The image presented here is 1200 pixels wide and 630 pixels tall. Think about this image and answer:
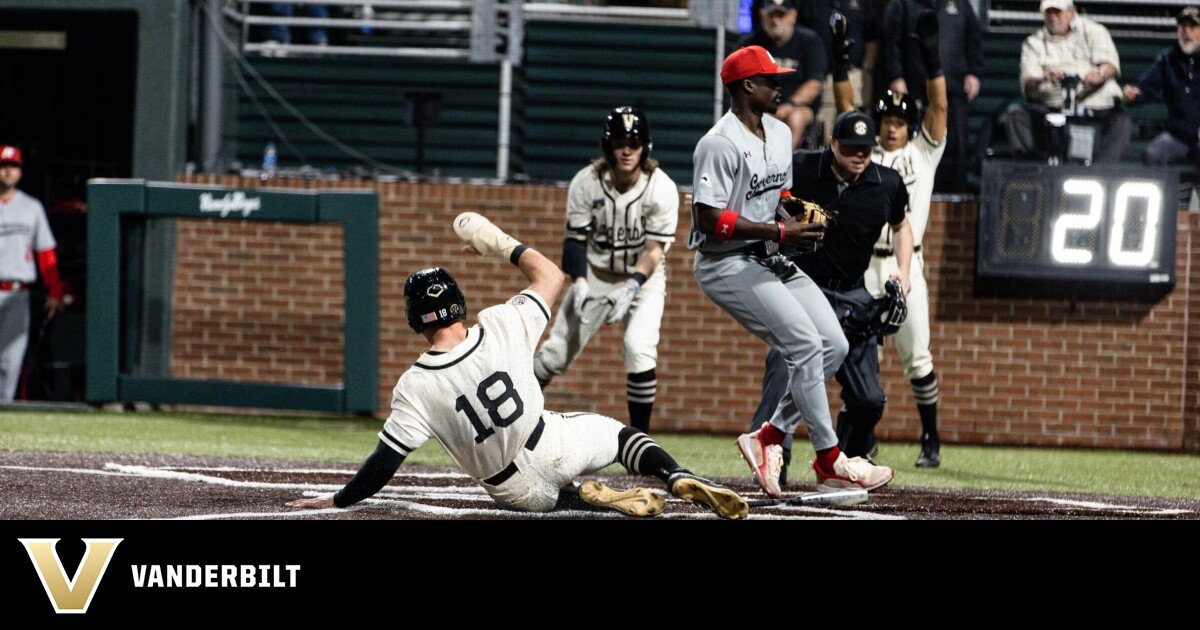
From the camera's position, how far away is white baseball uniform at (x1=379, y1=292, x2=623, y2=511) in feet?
18.8

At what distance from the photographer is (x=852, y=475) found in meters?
7.01

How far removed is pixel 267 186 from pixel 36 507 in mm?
6978

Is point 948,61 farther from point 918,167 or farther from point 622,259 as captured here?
point 622,259

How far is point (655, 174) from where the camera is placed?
8.93m

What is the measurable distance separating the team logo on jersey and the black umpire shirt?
5.60 metres

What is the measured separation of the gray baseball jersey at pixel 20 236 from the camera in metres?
12.2

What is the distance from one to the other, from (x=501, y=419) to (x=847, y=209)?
259cm

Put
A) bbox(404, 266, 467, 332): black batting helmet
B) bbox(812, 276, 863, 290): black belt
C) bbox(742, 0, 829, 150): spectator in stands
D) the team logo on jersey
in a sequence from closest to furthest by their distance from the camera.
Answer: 1. bbox(404, 266, 467, 332): black batting helmet
2. bbox(812, 276, 863, 290): black belt
3. bbox(742, 0, 829, 150): spectator in stands
4. the team logo on jersey

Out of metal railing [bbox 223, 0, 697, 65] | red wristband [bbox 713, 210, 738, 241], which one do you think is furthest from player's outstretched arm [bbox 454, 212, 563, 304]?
metal railing [bbox 223, 0, 697, 65]

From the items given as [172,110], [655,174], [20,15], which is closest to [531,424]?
[655,174]

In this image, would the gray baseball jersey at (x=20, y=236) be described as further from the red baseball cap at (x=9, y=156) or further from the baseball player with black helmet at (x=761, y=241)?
the baseball player with black helmet at (x=761, y=241)
